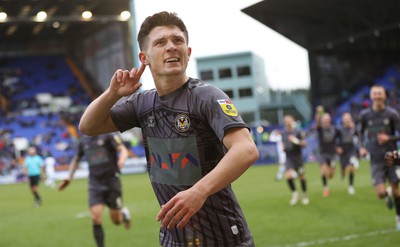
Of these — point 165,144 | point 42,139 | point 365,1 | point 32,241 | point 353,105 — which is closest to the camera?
point 165,144

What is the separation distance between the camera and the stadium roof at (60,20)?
1473 inches

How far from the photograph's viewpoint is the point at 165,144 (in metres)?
3.44

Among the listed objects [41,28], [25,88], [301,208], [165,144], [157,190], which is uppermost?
[41,28]

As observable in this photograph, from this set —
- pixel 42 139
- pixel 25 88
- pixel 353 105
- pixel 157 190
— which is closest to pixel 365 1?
pixel 353 105

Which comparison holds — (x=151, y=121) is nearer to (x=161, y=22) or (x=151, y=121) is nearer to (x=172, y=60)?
(x=172, y=60)

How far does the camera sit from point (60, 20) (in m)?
44.0

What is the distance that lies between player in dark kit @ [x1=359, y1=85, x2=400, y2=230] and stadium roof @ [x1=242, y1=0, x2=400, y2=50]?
28.2 metres

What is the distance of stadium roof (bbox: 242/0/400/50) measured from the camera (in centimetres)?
3869

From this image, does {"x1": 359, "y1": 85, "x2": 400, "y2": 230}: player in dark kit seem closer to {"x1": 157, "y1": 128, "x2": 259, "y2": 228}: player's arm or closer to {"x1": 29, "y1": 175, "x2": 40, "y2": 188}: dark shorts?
{"x1": 157, "y1": 128, "x2": 259, "y2": 228}: player's arm

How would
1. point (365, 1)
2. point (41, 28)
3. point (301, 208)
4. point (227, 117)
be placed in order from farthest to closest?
point (41, 28) → point (365, 1) → point (301, 208) → point (227, 117)

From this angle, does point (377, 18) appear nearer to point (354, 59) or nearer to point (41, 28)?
point (354, 59)

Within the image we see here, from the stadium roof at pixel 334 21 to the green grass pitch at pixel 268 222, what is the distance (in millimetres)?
21435

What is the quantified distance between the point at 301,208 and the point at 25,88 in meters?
43.1

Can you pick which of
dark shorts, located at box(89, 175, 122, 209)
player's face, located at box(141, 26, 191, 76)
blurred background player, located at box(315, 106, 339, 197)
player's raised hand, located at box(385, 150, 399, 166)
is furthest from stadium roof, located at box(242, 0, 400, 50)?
player's face, located at box(141, 26, 191, 76)
